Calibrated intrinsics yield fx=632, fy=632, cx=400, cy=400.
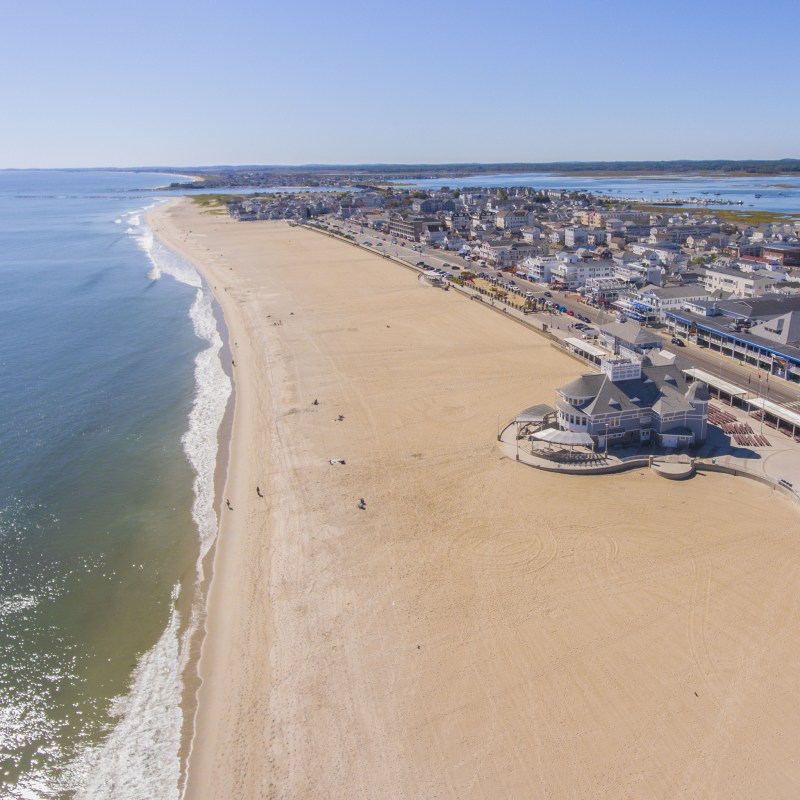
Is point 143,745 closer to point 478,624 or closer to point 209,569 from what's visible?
point 209,569

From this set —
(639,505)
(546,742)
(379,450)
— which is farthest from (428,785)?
(379,450)

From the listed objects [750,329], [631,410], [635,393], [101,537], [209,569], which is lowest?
[209,569]

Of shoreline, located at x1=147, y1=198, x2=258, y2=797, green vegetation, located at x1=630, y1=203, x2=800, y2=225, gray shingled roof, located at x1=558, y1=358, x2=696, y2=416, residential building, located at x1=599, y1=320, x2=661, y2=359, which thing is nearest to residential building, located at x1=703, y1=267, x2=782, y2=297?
residential building, located at x1=599, y1=320, x2=661, y2=359

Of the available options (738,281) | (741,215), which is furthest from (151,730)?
(741,215)

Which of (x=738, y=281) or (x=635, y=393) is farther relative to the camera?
(x=738, y=281)

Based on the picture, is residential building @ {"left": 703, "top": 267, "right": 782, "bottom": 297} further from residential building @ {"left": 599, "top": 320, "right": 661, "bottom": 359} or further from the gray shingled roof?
the gray shingled roof

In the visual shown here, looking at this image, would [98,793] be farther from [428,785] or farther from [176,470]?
[176,470]

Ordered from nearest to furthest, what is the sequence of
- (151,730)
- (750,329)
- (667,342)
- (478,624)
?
(151,730)
(478,624)
(750,329)
(667,342)
